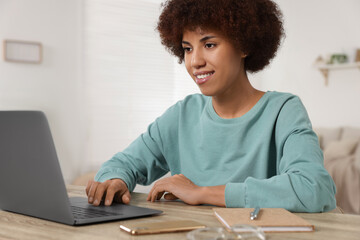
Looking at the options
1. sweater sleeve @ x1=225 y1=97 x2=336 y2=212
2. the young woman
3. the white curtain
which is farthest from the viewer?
the white curtain

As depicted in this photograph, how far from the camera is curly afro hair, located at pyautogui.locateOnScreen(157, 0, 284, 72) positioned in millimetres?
1359

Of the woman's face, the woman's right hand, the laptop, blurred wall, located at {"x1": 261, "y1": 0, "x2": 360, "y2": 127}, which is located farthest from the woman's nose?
blurred wall, located at {"x1": 261, "y1": 0, "x2": 360, "y2": 127}

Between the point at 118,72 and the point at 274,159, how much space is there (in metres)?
3.66

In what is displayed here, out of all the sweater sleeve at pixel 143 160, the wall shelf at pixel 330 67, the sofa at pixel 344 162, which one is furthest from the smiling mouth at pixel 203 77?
the wall shelf at pixel 330 67

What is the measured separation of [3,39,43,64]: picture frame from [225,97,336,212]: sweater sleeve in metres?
3.71

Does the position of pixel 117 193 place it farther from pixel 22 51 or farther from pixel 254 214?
pixel 22 51

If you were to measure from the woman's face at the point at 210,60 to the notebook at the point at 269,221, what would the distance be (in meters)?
0.60

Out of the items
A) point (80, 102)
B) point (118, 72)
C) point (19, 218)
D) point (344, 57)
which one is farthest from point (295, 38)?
point (19, 218)

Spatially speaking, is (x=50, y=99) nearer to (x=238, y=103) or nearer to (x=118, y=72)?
(x=118, y=72)

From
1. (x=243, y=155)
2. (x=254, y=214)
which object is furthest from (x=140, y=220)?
(x=243, y=155)

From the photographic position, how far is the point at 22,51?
14.2ft

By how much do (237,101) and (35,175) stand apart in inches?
32.2

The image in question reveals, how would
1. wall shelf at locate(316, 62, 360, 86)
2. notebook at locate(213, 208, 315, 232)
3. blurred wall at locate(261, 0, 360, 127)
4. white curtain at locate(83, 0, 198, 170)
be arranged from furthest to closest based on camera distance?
blurred wall at locate(261, 0, 360, 127) < wall shelf at locate(316, 62, 360, 86) < white curtain at locate(83, 0, 198, 170) < notebook at locate(213, 208, 315, 232)

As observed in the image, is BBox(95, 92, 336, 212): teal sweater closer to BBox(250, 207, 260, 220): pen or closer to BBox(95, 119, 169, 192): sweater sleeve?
BBox(95, 119, 169, 192): sweater sleeve
